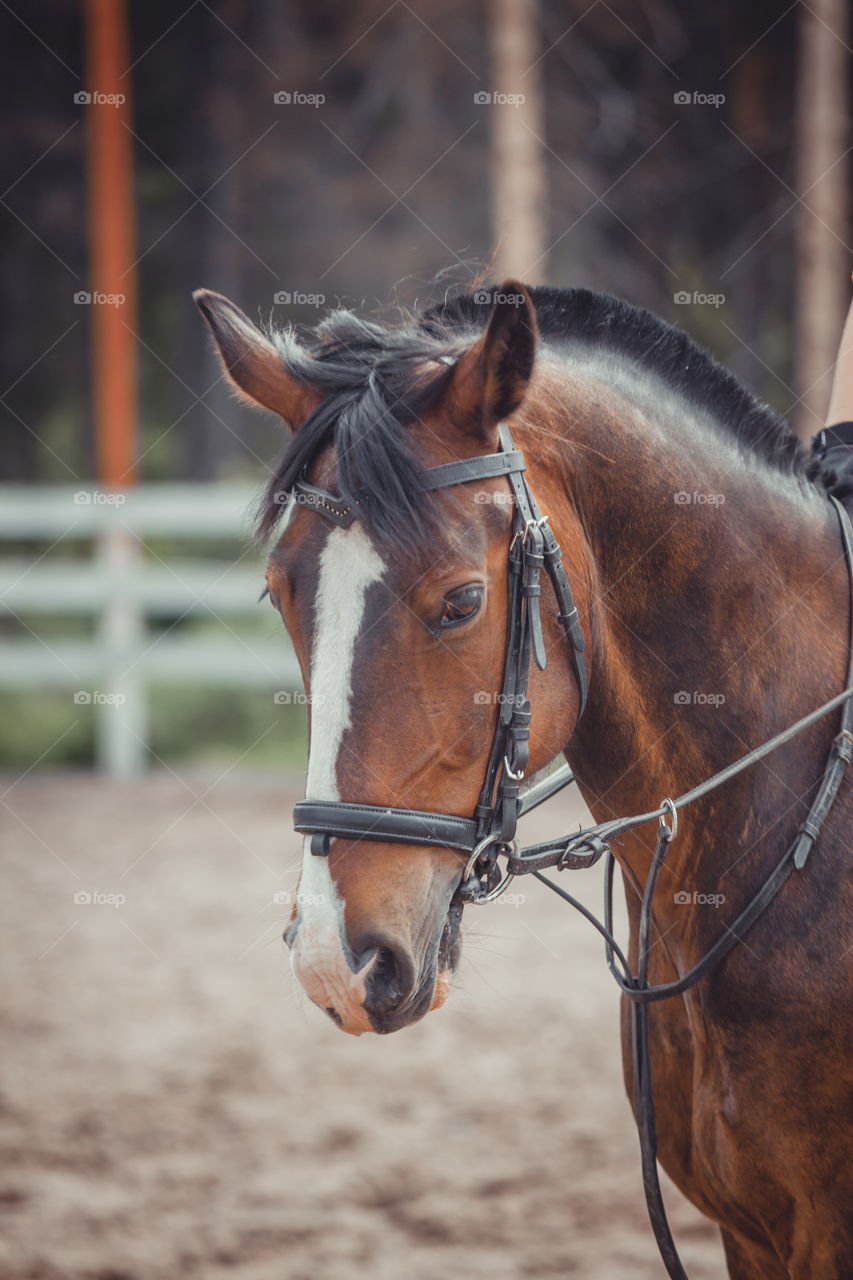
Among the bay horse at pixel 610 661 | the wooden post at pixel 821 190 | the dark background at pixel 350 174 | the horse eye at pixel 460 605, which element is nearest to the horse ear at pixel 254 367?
the bay horse at pixel 610 661

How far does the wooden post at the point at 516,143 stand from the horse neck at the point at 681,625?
7.10 meters

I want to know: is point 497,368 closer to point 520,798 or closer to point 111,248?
point 520,798

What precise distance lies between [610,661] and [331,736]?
0.60 metres

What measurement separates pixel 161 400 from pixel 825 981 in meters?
20.1

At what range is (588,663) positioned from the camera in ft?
6.63

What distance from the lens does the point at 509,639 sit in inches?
72.9

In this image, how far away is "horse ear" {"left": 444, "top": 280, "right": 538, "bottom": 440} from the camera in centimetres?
174

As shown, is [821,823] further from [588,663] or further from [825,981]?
[588,663]

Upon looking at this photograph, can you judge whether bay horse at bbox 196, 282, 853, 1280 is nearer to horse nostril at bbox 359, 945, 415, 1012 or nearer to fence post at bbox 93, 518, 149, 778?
horse nostril at bbox 359, 945, 415, 1012

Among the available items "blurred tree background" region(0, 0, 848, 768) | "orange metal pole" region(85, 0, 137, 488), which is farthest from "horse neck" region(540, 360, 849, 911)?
"orange metal pole" region(85, 0, 137, 488)

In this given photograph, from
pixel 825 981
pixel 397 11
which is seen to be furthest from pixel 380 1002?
pixel 397 11

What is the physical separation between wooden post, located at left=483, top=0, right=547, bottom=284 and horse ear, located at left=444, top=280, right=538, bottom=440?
730cm

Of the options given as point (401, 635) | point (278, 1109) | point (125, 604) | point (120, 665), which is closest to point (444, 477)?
point (401, 635)

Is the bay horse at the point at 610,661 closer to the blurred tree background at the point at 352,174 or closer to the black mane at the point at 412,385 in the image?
the black mane at the point at 412,385
